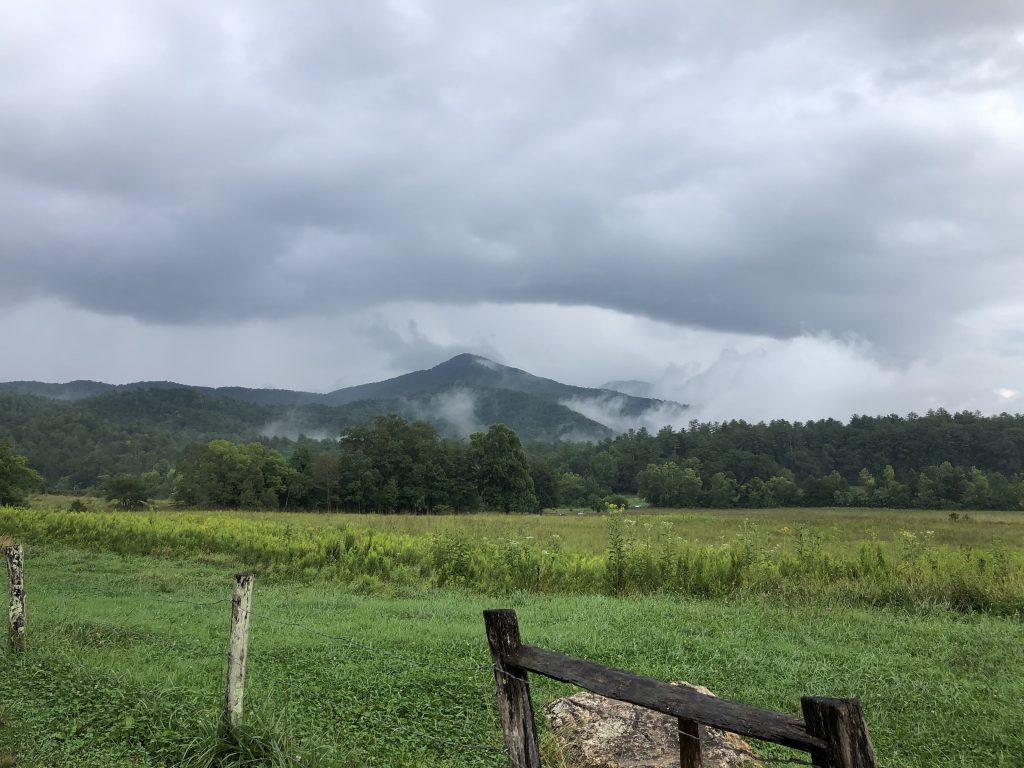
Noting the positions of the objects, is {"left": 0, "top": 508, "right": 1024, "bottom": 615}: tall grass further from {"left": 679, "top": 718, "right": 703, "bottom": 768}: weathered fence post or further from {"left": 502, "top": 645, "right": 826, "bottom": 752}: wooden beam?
{"left": 502, "top": 645, "right": 826, "bottom": 752}: wooden beam

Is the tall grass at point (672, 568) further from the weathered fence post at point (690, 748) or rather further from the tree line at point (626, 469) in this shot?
the tree line at point (626, 469)

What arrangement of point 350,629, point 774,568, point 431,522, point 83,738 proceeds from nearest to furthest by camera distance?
point 83,738, point 350,629, point 774,568, point 431,522

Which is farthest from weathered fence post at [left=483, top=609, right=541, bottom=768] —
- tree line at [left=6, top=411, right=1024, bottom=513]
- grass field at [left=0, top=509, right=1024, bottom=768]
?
tree line at [left=6, top=411, right=1024, bottom=513]

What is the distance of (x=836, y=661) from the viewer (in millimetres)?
9219

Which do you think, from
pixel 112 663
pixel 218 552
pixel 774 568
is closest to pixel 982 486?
pixel 774 568

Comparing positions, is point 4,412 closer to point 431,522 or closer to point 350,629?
point 431,522

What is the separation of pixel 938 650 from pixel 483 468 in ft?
202

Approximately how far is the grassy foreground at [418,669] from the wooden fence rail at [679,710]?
1617 mm

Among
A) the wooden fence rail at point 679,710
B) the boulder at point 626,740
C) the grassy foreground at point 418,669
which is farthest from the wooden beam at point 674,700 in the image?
the grassy foreground at point 418,669

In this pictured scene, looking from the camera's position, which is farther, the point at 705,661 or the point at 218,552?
the point at 218,552

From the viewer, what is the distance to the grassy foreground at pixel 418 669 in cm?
600

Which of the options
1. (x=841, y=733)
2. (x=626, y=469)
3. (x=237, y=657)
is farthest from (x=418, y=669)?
(x=626, y=469)

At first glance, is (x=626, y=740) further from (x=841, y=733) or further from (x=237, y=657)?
(x=841, y=733)

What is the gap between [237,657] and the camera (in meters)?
5.48
